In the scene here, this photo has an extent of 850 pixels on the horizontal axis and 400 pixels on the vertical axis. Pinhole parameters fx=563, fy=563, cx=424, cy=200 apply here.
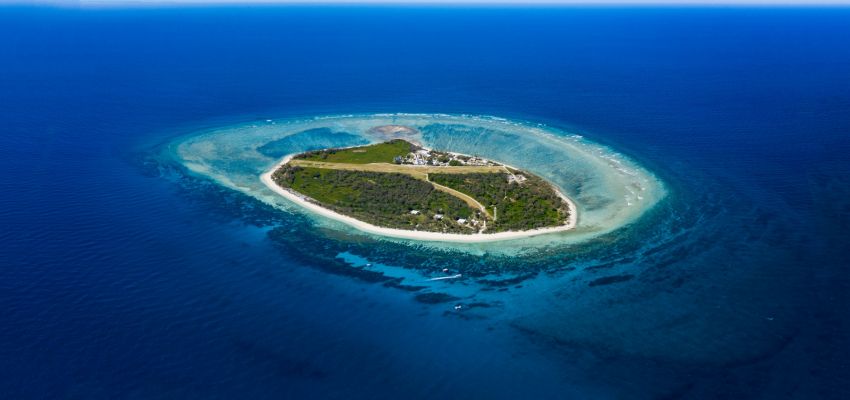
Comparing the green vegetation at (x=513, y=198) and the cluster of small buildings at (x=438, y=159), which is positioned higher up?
the cluster of small buildings at (x=438, y=159)

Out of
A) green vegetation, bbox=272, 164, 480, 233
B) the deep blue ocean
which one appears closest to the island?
green vegetation, bbox=272, 164, 480, 233

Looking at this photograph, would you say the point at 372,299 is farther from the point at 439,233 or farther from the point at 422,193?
the point at 422,193

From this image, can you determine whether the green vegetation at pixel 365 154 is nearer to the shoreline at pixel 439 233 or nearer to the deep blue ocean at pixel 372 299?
the shoreline at pixel 439 233

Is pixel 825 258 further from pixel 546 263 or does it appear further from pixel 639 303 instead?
pixel 546 263

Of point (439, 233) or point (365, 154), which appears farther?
point (365, 154)

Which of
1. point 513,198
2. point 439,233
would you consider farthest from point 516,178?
point 439,233

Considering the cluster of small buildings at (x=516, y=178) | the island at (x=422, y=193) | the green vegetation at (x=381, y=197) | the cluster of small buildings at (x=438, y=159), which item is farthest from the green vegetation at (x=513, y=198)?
the cluster of small buildings at (x=438, y=159)
